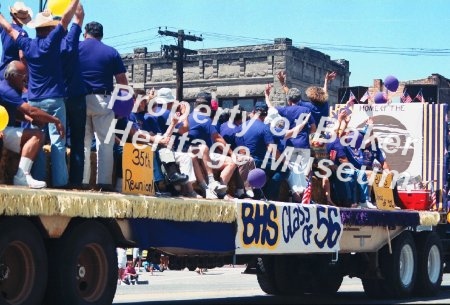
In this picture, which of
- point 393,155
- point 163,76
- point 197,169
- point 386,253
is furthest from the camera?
point 163,76

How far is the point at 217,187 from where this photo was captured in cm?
1181

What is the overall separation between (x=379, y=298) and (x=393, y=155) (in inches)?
152

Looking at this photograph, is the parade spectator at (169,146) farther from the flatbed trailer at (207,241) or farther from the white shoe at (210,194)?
the flatbed trailer at (207,241)

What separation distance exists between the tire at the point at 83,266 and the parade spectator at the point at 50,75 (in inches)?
25.4

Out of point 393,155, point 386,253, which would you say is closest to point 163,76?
point 393,155

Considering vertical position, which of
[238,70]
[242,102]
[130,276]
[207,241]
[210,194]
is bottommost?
[130,276]

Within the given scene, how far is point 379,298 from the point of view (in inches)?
615

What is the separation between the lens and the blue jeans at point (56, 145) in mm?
9805

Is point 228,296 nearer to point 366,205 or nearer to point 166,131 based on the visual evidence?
point 366,205

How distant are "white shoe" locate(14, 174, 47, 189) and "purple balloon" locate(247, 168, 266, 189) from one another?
12.2 feet

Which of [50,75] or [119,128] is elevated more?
[50,75]

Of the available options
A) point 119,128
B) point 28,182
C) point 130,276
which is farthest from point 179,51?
point 28,182

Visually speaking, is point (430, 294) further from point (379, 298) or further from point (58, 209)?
point (58, 209)

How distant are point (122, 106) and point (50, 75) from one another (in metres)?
1.10
